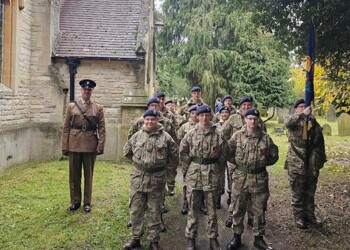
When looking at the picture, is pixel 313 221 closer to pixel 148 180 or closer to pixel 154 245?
pixel 154 245

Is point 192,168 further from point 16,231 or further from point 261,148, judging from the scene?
point 16,231

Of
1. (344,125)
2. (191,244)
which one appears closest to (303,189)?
(191,244)

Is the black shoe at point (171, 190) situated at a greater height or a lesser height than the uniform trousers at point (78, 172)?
lesser

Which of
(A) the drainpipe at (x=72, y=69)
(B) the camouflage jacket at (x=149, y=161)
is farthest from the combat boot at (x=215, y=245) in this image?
(A) the drainpipe at (x=72, y=69)

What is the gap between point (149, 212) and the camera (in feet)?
18.0

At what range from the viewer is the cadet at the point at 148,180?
5434mm

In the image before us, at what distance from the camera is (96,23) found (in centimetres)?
1484

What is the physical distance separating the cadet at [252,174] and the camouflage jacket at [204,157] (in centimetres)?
26

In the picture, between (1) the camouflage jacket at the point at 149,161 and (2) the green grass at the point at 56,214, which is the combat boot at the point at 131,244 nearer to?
(2) the green grass at the point at 56,214

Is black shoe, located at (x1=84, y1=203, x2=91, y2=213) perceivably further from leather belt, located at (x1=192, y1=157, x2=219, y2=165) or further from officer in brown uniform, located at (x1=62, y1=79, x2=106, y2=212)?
leather belt, located at (x1=192, y1=157, x2=219, y2=165)

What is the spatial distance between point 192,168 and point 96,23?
35.6 ft

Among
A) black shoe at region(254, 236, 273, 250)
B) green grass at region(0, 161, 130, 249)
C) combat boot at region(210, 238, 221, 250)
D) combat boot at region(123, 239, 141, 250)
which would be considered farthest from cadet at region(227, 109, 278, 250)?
green grass at region(0, 161, 130, 249)

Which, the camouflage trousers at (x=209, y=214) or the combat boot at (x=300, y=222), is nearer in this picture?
the camouflage trousers at (x=209, y=214)

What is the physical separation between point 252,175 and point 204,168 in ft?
2.30
